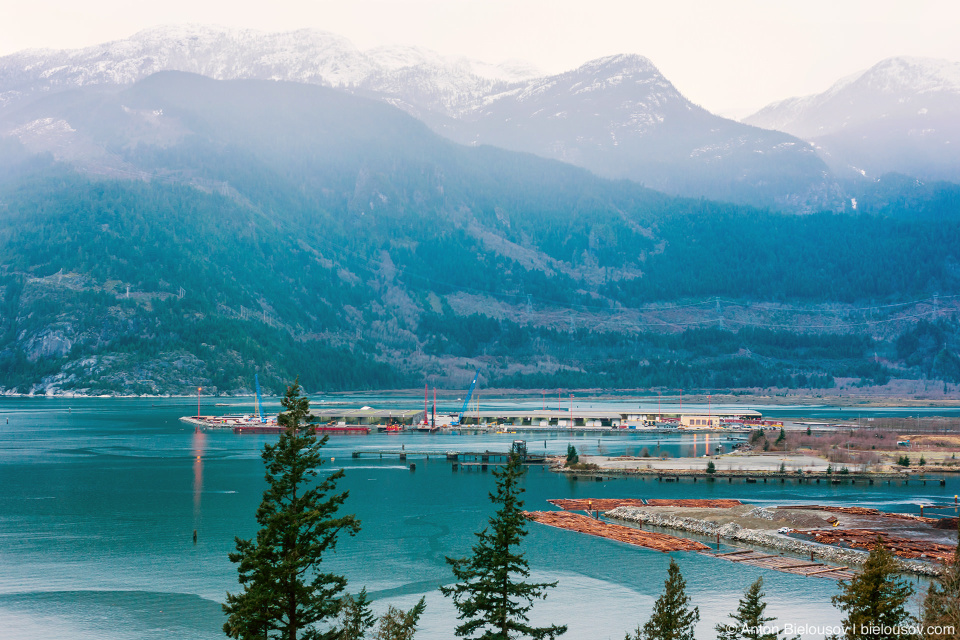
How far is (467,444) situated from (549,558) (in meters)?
100

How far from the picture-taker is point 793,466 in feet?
430

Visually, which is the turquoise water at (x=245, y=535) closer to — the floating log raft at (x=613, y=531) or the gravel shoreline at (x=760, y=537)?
the floating log raft at (x=613, y=531)

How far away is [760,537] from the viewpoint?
78562 millimetres

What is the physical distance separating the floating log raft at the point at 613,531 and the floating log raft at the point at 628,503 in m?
A: 4.56

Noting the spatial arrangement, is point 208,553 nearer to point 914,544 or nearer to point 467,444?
point 914,544

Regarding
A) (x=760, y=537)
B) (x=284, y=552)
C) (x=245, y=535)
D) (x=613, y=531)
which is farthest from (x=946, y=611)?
(x=245, y=535)

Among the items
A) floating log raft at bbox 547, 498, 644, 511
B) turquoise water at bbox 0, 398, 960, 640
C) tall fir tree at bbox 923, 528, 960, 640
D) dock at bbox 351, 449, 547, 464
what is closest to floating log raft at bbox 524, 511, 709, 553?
turquoise water at bbox 0, 398, 960, 640

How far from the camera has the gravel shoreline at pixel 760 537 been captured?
2662 inches

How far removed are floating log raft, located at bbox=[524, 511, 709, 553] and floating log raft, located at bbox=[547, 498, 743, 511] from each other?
180 inches

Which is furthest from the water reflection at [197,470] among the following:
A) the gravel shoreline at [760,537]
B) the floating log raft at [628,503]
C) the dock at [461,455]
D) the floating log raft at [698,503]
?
the floating log raft at [698,503]

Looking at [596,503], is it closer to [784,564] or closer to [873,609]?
[784,564]

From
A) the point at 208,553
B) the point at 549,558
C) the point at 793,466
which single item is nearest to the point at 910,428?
the point at 793,466

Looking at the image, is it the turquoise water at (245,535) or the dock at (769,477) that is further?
the dock at (769,477)

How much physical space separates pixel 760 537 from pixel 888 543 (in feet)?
31.2
